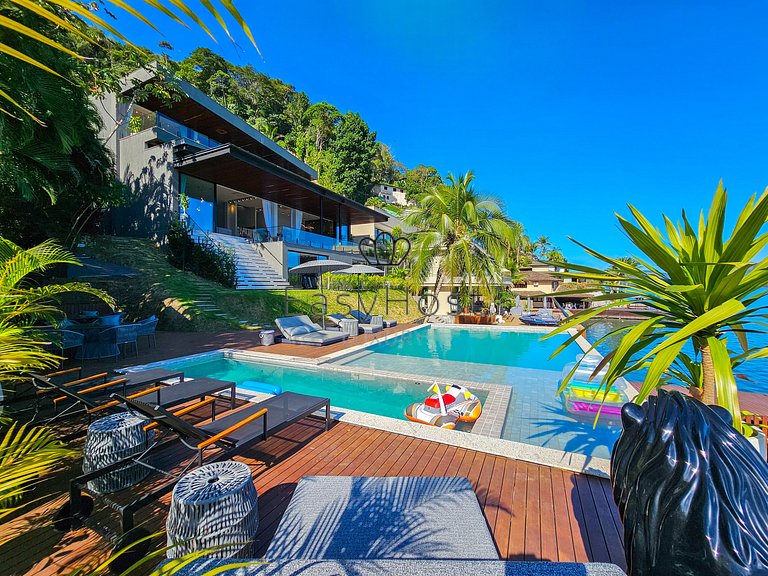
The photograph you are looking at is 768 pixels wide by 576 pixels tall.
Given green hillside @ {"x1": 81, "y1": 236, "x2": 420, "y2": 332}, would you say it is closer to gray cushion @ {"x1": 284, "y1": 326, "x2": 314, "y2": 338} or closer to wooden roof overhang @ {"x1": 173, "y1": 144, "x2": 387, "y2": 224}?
gray cushion @ {"x1": 284, "y1": 326, "x2": 314, "y2": 338}

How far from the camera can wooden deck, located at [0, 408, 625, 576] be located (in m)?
2.83

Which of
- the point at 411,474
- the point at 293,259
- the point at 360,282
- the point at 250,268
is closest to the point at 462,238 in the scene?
the point at 360,282

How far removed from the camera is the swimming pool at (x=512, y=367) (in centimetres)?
544

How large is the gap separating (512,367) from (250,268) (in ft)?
44.7

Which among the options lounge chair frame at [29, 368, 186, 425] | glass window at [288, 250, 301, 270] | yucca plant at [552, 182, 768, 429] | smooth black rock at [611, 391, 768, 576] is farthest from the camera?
glass window at [288, 250, 301, 270]

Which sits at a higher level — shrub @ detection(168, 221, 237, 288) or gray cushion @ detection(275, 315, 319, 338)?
shrub @ detection(168, 221, 237, 288)

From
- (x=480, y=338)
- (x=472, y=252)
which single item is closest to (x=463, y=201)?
(x=472, y=252)

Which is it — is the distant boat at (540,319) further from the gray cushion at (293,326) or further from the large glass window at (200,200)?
the large glass window at (200,200)

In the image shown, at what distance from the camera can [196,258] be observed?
16.5m

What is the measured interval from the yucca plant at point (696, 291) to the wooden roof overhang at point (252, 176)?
54.1ft

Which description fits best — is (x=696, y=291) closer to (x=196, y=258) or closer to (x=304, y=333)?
(x=304, y=333)

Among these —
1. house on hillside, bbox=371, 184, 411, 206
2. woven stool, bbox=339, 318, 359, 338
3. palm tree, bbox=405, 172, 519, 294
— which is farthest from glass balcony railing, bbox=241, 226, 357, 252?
house on hillside, bbox=371, 184, 411, 206

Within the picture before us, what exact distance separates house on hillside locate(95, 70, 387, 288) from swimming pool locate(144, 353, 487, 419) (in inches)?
348

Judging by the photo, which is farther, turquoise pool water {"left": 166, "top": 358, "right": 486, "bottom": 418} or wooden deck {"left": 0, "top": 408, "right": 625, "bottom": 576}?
turquoise pool water {"left": 166, "top": 358, "right": 486, "bottom": 418}
